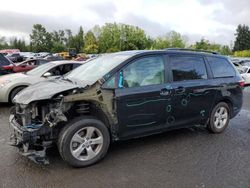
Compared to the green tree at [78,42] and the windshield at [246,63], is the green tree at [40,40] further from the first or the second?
the windshield at [246,63]

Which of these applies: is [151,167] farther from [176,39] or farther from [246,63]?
[176,39]

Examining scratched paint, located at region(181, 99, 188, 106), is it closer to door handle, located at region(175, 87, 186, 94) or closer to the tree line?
door handle, located at region(175, 87, 186, 94)

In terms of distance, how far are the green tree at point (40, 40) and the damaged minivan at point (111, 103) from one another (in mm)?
78825

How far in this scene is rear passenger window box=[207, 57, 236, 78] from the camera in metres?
5.68

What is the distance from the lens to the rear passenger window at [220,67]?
568cm

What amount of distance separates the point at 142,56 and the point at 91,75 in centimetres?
90

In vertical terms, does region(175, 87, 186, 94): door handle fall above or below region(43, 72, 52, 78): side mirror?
below

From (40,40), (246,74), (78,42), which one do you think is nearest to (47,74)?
(246,74)

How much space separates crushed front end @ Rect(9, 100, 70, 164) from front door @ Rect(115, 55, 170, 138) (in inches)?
37.1

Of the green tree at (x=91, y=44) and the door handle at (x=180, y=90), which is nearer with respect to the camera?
the door handle at (x=180, y=90)

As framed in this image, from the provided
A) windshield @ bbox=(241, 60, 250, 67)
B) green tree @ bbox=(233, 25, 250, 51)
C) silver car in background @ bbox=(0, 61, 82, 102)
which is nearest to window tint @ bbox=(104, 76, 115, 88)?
silver car in background @ bbox=(0, 61, 82, 102)

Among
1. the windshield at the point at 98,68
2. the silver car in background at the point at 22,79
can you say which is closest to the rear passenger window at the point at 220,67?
the windshield at the point at 98,68

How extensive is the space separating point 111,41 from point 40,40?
1049 inches

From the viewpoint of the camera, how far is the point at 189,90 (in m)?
5.10
